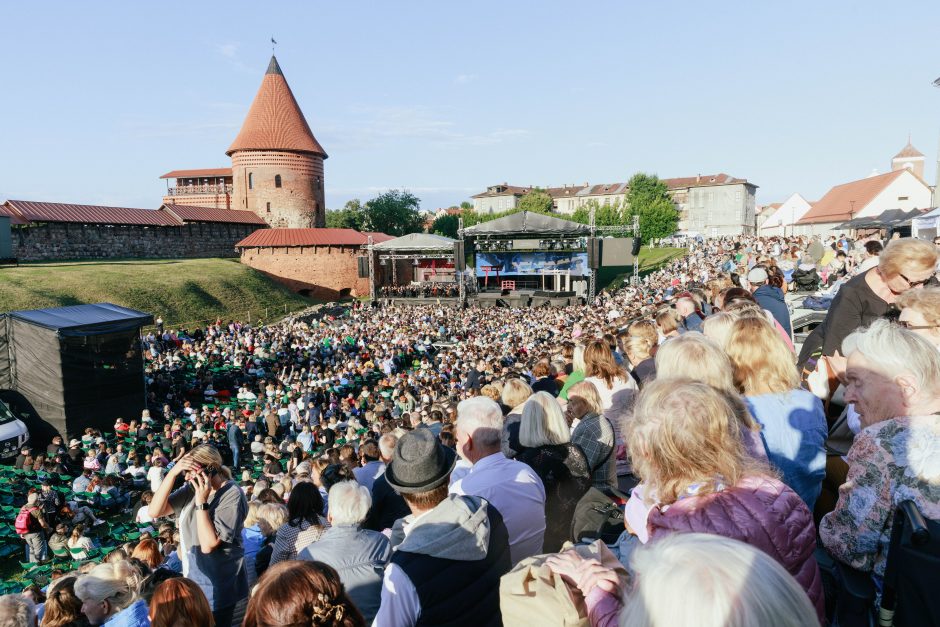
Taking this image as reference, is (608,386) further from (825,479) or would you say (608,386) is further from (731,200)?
(731,200)

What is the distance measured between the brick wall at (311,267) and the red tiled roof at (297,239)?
33cm

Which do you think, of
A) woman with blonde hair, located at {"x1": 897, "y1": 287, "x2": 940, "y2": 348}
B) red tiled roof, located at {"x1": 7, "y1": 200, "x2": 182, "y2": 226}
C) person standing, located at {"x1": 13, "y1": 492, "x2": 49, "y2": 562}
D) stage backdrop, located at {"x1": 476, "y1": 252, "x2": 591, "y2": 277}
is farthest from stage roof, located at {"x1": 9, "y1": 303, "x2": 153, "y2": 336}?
red tiled roof, located at {"x1": 7, "y1": 200, "x2": 182, "y2": 226}

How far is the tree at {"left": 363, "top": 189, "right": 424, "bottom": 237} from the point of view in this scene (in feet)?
198

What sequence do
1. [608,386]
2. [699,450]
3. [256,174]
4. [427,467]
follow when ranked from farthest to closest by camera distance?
[256,174]
[608,386]
[427,467]
[699,450]

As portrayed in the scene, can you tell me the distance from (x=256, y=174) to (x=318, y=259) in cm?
1036

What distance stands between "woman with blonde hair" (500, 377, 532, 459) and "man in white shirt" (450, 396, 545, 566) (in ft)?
1.66

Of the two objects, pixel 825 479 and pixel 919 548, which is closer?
pixel 919 548

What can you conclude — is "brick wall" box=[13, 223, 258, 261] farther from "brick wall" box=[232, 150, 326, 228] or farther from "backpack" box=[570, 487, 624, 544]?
"backpack" box=[570, 487, 624, 544]

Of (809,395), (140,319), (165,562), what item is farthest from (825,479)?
(140,319)

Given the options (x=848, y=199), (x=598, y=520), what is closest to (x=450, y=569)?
(x=598, y=520)

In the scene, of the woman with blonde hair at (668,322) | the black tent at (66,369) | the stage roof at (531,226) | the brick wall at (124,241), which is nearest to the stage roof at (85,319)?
the black tent at (66,369)

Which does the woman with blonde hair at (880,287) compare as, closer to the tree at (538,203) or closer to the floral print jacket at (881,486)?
the floral print jacket at (881,486)

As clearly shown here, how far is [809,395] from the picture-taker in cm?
275

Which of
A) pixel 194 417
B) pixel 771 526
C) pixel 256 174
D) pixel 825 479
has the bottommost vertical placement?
pixel 194 417
